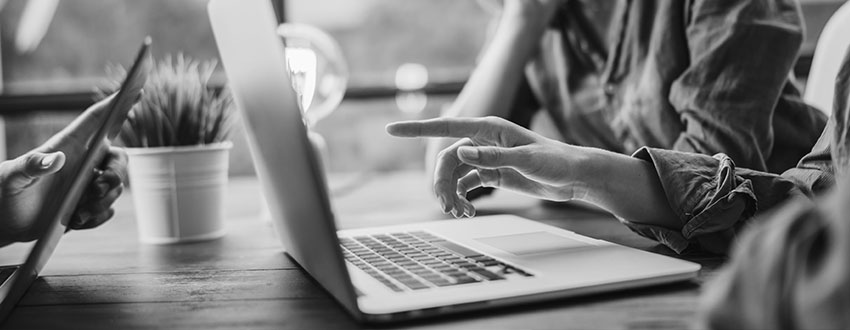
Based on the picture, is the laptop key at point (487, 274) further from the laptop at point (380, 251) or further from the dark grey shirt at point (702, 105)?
the dark grey shirt at point (702, 105)

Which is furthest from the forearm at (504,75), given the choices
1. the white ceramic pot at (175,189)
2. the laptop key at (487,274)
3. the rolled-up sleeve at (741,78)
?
the laptop key at (487,274)

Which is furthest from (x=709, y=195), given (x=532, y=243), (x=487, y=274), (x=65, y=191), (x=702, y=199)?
(x=65, y=191)

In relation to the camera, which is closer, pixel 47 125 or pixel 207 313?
pixel 207 313

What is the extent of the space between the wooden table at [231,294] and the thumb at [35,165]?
11 cm

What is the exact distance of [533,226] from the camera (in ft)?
2.81

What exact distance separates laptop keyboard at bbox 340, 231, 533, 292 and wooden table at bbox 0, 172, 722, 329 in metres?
0.05

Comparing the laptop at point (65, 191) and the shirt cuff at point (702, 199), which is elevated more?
the laptop at point (65, 191)

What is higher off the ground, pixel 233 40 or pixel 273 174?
pixel 233 40

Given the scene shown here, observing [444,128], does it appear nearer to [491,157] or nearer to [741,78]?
[491,157]

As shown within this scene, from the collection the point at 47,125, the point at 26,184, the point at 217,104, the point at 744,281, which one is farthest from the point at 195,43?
the point at 744,281

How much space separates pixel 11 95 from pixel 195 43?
57 centimetres

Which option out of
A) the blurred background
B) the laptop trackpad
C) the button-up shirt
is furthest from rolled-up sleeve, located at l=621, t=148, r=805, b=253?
the blurred background

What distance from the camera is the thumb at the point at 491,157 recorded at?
2.10 ft

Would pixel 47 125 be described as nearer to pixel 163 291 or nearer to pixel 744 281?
pixel 163 291
